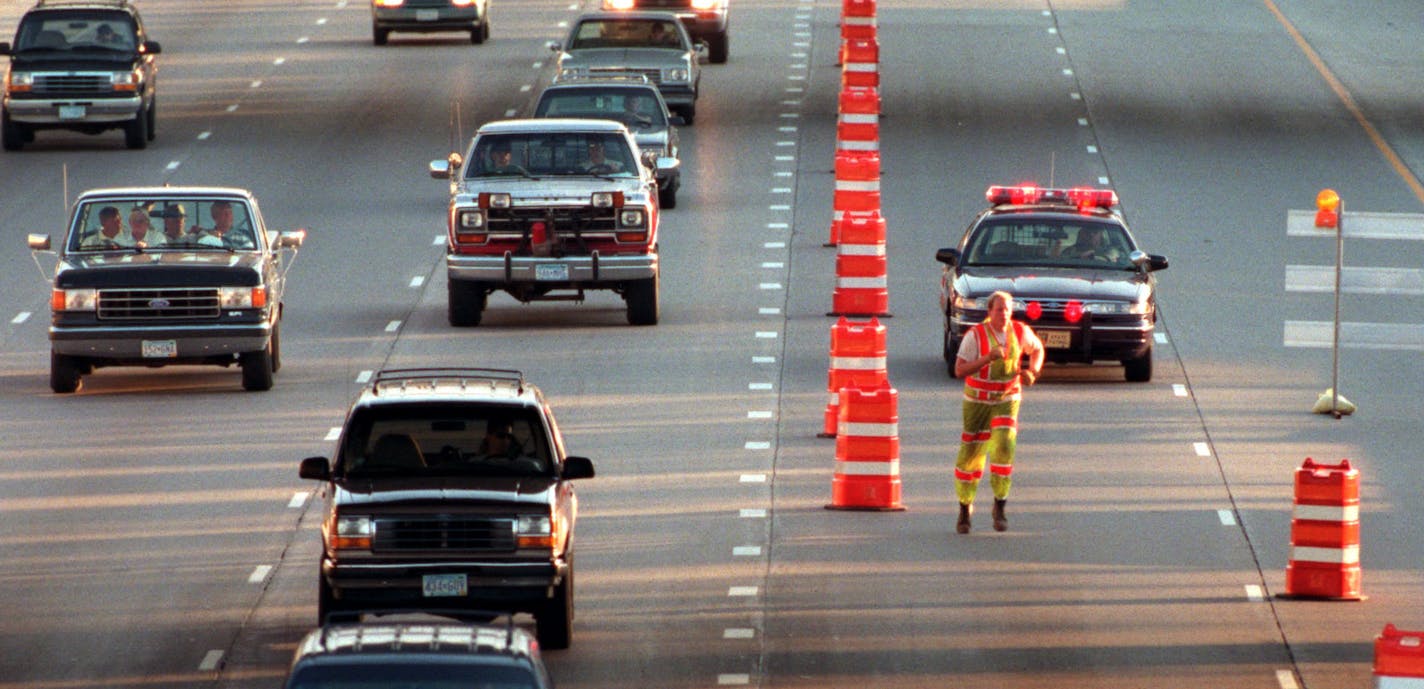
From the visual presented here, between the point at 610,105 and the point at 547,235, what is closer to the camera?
the point at 547,235

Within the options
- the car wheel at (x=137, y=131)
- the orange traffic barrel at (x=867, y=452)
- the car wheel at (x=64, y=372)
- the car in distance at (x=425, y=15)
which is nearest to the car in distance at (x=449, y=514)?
the orange traffic barrel at (x=867, y=452)

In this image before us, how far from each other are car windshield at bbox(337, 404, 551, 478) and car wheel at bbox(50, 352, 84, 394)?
900 centimetres

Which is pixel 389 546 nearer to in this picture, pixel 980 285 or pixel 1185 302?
pixel 980 285

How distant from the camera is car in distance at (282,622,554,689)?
10367 mm

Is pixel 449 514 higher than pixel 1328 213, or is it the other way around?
pixel 1328 213

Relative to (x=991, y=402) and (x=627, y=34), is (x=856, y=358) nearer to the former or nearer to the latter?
(x=991, y=402)

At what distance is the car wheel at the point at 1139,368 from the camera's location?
24.8 m

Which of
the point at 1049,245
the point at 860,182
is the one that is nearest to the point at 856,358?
the point at 1049,245

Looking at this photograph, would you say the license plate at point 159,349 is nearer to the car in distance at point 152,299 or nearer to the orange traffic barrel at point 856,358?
the car in distance at point 152,299

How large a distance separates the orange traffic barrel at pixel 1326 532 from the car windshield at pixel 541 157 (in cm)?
1180

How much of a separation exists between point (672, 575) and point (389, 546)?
3019 millimetres

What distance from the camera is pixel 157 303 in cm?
2406

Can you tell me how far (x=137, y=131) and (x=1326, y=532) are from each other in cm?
2501

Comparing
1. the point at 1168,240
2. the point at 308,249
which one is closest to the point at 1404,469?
the point at 1168,240
